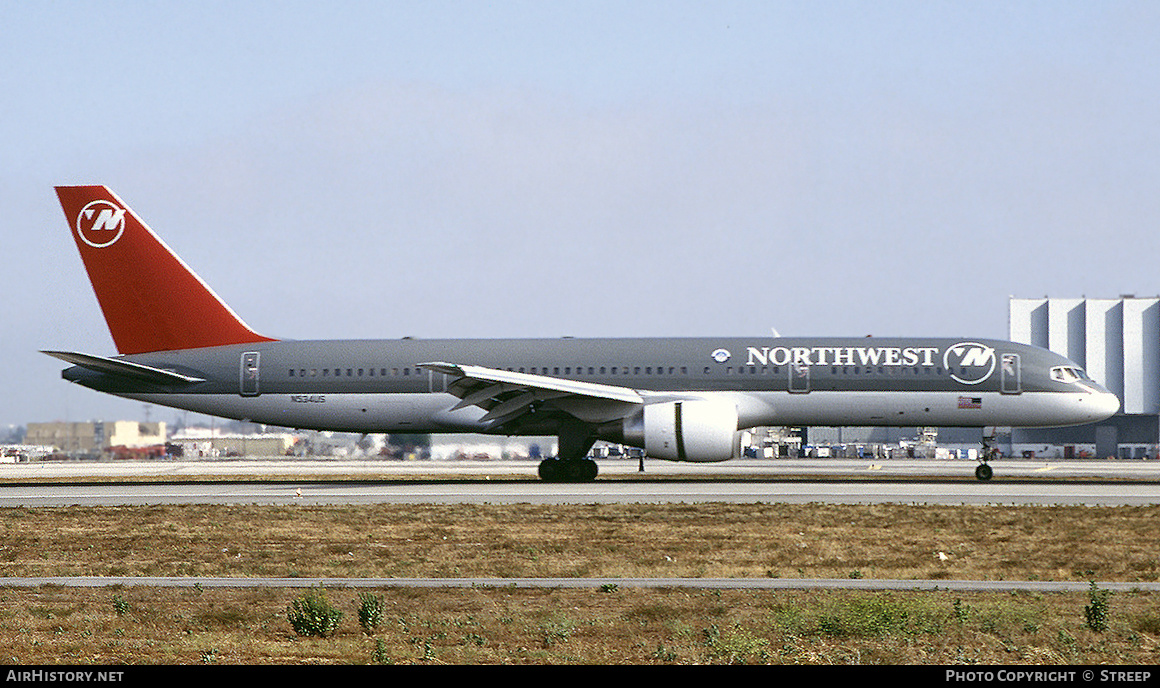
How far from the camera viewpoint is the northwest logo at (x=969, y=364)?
37406mm

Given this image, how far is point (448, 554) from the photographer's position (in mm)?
19562

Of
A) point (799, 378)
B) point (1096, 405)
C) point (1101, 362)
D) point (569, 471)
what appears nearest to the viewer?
point (799, 378)

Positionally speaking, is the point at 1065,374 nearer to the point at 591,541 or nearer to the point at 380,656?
the point at 591,541

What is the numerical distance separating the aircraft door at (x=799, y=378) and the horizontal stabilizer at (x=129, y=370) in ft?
63.6

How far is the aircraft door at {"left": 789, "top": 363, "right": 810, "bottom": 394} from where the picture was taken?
3734cm

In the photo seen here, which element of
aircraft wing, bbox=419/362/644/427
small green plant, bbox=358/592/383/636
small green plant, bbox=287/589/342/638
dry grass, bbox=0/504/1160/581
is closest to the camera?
small green plant, bbox=287/589/342/638

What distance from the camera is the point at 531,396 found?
36719 mm

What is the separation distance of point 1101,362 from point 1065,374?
56051 mm

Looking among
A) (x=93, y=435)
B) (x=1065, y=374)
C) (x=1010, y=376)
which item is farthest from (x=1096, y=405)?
(x=93, y=435)

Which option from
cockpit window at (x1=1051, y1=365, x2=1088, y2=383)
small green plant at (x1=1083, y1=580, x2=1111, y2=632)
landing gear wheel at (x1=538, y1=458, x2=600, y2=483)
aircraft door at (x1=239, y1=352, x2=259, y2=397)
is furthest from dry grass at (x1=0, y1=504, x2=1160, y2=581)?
cockpit window at (x1=1051, y1=365, x2=1088, y2=383)

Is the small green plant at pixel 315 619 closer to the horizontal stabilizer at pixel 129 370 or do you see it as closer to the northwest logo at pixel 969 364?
the horizontal stabilizer at pixel 129 370

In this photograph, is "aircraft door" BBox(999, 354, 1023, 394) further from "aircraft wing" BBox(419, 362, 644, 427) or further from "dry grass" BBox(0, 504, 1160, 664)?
"aircraft wing" BBox(419, 362, 644, 427)

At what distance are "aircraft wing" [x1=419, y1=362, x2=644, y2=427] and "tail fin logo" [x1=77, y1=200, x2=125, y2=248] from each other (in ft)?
41.3

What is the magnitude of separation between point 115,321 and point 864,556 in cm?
2912
